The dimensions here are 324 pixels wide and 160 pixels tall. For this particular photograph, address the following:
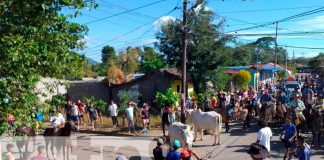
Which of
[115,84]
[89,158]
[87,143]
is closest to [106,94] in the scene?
[115,84]

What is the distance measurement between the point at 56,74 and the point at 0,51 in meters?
1.54

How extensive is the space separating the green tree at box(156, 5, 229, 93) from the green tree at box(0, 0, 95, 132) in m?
21.4

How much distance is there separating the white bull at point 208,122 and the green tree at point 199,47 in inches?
462

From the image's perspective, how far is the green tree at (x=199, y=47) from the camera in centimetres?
3038

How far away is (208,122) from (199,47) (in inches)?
539

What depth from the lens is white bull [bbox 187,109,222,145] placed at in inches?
706

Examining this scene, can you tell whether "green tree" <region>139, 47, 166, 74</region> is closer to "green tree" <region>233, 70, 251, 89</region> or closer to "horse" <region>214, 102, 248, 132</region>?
"green tree" <region>233, 70, 251, 89</region>

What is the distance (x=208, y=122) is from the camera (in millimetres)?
18062

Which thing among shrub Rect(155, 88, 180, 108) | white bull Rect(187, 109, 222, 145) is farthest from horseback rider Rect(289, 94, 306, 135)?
shrub Rect(155, 88, 180, 108)

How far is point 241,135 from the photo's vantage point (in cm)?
1978

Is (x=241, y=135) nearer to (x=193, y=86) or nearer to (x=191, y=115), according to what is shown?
(x=191, y=115)

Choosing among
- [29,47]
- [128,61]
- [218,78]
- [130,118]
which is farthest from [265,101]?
[128,61]

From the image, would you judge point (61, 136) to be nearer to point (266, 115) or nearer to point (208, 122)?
point (208, 122)

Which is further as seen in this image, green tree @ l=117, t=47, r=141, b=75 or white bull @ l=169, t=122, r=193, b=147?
green tree @ l=117, t=47, r=141, b=75
